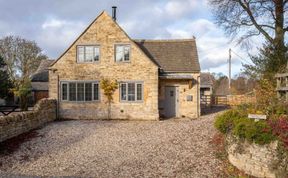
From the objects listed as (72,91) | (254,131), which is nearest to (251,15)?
(72,91)

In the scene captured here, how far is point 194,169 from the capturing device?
1184 cm

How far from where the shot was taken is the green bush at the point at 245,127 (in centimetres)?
1076

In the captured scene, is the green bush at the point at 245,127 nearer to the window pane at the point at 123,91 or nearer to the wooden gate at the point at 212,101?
the window pane at the point at 123,91

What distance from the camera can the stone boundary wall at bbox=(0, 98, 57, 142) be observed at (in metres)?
15.6

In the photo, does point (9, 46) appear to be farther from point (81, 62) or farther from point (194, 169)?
point (194, 169)

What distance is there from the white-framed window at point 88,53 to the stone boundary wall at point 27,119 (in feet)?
11.6

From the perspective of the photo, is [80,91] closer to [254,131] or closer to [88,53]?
[88,53]

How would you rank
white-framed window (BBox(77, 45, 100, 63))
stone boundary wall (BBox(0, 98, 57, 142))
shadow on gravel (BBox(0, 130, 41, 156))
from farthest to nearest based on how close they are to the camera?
1. white-framed window (BBox(77, 45, 100, 63))
2. stone boundary wall (BBox(0, 98, 57, 142))
3. shadow on gravel (BBox(0, 130, 41, 156))

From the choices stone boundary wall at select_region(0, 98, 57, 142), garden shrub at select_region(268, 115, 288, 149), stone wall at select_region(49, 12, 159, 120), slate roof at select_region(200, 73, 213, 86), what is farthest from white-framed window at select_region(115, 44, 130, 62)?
slate roof at select_region(200, 73, 213, 86)

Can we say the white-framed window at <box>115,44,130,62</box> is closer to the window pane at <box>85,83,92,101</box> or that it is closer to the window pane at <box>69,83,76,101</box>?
the window pane at <box>85,83,92,101</box>

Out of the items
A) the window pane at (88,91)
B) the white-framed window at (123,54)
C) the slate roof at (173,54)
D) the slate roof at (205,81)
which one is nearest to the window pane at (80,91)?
the window pane at (88,91)

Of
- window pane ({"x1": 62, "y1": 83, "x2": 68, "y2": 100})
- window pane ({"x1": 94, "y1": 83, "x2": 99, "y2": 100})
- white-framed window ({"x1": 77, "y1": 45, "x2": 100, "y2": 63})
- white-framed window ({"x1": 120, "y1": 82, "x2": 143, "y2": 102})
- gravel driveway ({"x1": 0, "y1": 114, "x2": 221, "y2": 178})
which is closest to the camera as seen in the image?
gravel driveway ({"x1": 0, "y1": 114, "x2": 221, "y2": 178})

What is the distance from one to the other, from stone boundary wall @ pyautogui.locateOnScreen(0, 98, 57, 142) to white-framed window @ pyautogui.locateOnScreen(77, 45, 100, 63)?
3.53 meters

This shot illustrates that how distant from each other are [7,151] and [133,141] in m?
5.43
